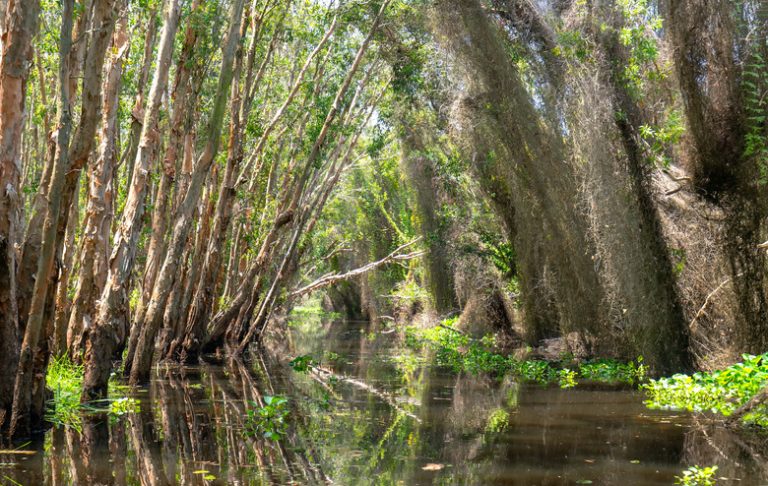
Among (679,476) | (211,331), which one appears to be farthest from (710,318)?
(211,331)

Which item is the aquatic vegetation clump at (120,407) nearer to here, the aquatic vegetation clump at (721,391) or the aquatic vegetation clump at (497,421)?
the aquatic vegetation clump at (497,421)

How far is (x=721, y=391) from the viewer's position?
8.62m

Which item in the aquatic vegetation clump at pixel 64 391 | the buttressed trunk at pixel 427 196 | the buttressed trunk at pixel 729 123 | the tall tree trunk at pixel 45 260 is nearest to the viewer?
the tall tree trunk at pixel 45 260

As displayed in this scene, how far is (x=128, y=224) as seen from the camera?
10.7m

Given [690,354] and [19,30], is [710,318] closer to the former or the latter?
[690,354]

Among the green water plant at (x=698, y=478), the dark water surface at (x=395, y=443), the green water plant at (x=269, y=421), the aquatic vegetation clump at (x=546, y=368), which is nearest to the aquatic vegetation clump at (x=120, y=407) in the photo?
the dark water surface at (x=395, y=443)

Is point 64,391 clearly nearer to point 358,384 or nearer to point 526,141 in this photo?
point 358,384

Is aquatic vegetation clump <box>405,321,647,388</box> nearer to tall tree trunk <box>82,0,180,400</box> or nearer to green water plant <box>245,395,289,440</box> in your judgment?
green water plant <box>245,395,289,440</box>

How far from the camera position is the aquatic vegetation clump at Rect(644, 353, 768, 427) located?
821cm

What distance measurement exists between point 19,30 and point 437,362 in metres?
12.6

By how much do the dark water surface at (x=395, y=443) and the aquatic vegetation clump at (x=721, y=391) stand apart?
310mm

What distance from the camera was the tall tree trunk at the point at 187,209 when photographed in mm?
11023

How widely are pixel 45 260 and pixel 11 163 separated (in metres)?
0.84

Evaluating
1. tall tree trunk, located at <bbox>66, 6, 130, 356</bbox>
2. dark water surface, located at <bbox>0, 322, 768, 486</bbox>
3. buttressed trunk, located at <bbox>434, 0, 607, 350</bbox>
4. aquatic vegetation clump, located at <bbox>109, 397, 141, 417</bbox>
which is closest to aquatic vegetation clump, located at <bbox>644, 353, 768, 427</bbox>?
dark water surface, located at <bbox>0, 322, 768, 486</bbox>
